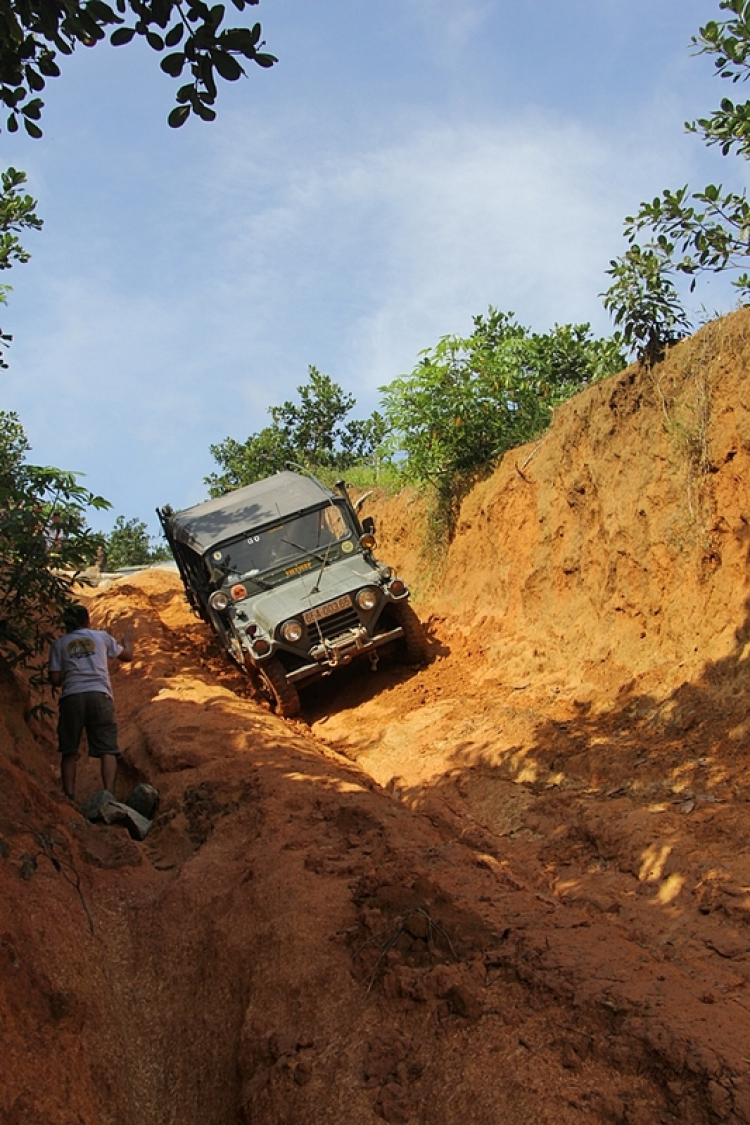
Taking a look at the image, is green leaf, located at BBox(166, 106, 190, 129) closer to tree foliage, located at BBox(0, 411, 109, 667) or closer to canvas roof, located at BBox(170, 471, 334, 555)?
tree foliage, located at BBox(0, 411, 109, 667)

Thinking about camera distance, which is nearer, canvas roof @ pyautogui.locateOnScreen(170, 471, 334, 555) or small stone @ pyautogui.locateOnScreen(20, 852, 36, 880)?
small stone @ pyautogui.locateOnScreen(20, 852, 36, 880)

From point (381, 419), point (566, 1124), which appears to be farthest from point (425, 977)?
point (381, 419)

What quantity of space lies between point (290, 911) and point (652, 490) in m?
5.68

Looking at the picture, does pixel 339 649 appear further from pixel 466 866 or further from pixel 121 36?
pixel 121 36

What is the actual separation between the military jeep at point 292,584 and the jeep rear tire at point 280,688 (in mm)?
10

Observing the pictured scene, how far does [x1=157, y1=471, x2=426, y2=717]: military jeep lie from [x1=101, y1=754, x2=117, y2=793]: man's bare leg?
2469 mm

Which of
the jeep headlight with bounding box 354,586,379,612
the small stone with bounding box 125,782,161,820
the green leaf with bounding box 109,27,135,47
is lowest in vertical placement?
the small stone with bounding box 125,782,161,820

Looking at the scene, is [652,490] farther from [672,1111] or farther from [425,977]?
[672,1111]

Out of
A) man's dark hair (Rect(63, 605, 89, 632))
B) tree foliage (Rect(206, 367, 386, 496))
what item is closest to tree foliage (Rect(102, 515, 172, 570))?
tree foliage (Rect(206, 367, 386, 496))

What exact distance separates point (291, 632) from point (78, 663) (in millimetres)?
2702

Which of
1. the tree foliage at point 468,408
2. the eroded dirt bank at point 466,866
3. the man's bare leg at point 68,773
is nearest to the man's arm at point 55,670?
the eroded dirt bank at point 466,866

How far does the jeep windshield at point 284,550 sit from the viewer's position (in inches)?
390

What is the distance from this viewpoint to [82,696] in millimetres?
6453

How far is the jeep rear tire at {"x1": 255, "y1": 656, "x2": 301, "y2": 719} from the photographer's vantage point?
8.95m
